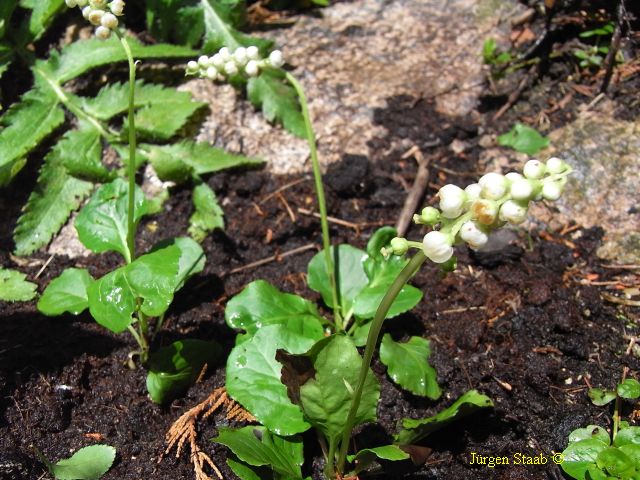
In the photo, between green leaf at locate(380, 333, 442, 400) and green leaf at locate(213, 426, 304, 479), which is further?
green leaf at locate(380, 333, 442, 400)

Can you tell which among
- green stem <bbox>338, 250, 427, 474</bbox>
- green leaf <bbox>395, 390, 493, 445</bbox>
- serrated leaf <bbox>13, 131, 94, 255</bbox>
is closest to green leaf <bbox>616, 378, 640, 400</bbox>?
green leaf <bbox>395, 390, 493, 445</bbox>

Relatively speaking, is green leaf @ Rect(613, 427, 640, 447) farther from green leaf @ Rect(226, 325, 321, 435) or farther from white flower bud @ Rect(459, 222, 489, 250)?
white flower bud @ Rect(459, 222, 489, 250)

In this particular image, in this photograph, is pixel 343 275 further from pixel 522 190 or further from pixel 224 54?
pixel 522 190

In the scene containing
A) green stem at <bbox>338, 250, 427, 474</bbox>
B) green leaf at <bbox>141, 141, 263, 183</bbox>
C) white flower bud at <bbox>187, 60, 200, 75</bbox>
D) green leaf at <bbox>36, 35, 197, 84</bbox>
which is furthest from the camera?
green leaf at <bbox>36, 35, 197, 84</bbox>

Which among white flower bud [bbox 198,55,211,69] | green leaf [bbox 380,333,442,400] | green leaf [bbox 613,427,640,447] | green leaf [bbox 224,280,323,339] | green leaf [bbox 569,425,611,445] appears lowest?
green leaf [bbox 569,425,611,445]

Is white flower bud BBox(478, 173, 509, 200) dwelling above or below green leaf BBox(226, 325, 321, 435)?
above

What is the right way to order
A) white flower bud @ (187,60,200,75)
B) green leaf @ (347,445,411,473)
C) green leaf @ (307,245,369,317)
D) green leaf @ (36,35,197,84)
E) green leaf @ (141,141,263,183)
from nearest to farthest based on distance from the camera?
green leaf @ (347,445,411,473) → white flower bud @ (187,60,200,75) → green leaf @ (307,245,369,317) → green leaf @ (141,141,263,183) → green leaf @ (36,35,197,84)

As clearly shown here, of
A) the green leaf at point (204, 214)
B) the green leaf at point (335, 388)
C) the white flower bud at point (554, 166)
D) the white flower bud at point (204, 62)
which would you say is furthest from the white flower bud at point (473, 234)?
the green leaf at point (204, 214)
